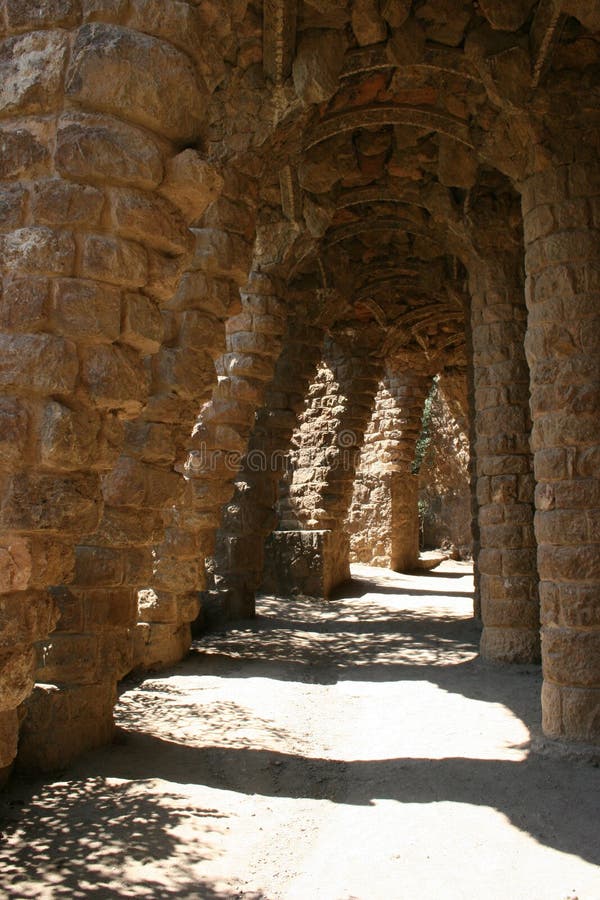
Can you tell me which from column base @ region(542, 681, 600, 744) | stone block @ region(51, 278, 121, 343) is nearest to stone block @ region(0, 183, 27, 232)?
stone block @ region(51, 278, 121, 343)

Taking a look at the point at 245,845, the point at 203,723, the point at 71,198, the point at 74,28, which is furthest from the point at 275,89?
the point at 245,845

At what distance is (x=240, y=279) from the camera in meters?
6.07

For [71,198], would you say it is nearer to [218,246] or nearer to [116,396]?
[116,396]

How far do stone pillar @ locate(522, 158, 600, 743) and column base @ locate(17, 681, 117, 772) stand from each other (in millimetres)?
2741

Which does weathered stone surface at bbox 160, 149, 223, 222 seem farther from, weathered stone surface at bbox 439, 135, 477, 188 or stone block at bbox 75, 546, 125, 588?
weathered stone surface at bbox 439, 135, 477, 188

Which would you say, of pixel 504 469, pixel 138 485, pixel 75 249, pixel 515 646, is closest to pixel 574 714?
pixel 515 646

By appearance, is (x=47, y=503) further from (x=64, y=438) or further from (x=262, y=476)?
(x=262, y=476)

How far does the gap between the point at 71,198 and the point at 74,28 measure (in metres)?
0.74

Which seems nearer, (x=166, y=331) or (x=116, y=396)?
(x=116, y=396)

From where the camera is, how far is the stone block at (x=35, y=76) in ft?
9.89

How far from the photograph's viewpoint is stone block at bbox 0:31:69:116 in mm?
3016

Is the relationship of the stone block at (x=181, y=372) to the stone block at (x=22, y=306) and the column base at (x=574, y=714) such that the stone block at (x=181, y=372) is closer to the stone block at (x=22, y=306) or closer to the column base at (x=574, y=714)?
the stone block at (x=22, y=306)

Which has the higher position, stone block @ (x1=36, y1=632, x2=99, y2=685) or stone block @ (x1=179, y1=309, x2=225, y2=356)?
stone block @ (x1=179, y1=309, x2=225, y2=356)

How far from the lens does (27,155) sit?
2.99 m
